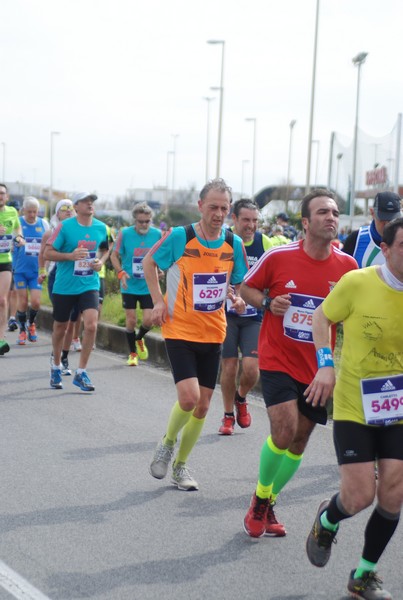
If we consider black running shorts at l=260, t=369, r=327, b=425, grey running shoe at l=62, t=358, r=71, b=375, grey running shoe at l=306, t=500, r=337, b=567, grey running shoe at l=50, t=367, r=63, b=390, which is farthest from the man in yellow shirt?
grey running shoe at l=62, t=358, r=71, b=375

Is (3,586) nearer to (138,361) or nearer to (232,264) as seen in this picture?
(232,264)

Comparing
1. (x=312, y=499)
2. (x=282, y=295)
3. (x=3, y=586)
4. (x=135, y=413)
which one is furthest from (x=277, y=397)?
(x=135, y=413)

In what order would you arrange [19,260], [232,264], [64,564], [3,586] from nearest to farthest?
[3,586], [64,564], [232,264], [19,260]

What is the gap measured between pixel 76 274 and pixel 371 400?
6587 millimetres

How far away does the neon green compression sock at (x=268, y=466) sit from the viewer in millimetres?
5855

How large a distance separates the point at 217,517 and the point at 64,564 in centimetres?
129

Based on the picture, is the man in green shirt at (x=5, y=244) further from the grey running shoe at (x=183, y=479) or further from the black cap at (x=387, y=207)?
the black cap at (x=387, y=207)

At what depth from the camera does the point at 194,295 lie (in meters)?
6.94

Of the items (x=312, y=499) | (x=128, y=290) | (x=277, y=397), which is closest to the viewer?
(x=277, y=397)

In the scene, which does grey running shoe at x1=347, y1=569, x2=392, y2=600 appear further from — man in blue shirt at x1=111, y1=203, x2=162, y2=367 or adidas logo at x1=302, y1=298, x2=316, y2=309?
man in blue shirt at x1=111, y1=203, x2=162, y2=367

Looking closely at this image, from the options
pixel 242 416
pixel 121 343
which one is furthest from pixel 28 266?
pixel 242 416

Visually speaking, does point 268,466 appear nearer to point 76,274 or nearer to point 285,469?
point 285,469

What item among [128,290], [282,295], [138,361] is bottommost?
[138,361]

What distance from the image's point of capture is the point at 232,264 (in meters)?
7.21
